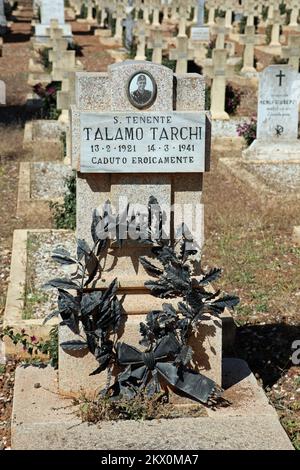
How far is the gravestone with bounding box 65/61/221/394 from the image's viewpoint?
13.8 ft

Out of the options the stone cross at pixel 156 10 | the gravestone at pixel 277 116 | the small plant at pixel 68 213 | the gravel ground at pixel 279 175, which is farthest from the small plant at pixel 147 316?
the stone cross at pixel 156 10

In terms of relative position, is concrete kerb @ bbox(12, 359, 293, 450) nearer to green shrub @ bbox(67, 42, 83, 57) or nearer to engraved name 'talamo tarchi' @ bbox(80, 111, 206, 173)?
engraved name 'talamo tarchi' @ bbox(80, 111, 206, 173)

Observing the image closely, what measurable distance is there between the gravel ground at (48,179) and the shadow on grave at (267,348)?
420cm

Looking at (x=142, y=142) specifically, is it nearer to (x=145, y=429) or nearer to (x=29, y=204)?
(x=145, y=429)

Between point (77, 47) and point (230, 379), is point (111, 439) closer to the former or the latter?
point (230, 379)

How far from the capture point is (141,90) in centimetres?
420

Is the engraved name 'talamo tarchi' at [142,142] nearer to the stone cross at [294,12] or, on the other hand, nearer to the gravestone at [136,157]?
the gravestone at [136,157]

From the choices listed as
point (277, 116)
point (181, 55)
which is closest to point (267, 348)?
point (277, 116)

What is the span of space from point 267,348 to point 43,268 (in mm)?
2228

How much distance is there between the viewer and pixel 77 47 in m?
24.3

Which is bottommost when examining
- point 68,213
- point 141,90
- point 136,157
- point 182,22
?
point 68,213

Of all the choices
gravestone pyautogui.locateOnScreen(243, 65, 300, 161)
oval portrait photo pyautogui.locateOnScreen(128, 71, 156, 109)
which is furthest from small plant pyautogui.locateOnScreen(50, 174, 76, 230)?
gravestone pyautogui.locateOnScreen(243, 65, 300, 161)

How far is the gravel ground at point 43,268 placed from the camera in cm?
607

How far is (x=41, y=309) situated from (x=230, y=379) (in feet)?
5.99
